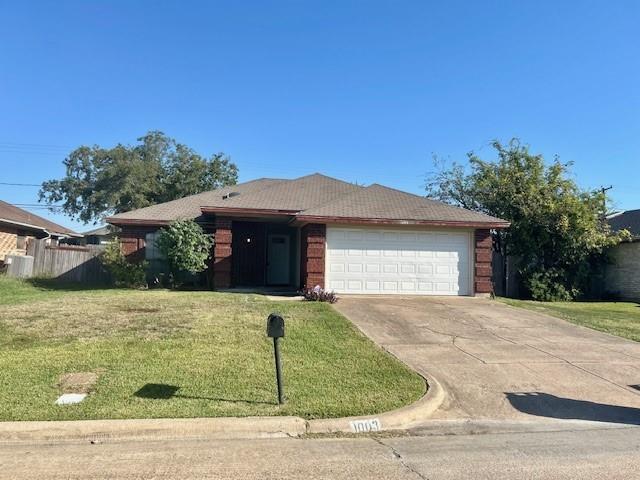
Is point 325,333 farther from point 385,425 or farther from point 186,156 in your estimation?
point 186,156

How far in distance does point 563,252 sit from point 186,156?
34.2 m

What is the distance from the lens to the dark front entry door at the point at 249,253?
2047 cm

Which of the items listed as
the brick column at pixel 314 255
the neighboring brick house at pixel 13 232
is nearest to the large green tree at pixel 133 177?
the neighboring brick house at pixel 13 232

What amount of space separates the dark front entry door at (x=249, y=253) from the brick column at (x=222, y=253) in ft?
6.21

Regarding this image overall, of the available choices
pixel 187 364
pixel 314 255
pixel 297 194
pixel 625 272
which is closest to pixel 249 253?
pixel 297 194

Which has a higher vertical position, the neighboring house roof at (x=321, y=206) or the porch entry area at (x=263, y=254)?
the neighboring house roof at (x=321, y=206)

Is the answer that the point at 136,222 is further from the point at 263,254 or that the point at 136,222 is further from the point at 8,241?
the point at 8,241

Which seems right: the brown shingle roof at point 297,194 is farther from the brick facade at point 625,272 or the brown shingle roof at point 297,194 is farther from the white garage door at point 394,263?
the brick facade at point 625,272

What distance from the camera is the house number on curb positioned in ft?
19.1

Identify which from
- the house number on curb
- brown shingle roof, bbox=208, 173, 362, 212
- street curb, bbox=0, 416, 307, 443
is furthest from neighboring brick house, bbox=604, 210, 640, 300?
street curb, bbox=0, 416, 307, 443

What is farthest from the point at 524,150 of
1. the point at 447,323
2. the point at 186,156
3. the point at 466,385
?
the point at 186,156

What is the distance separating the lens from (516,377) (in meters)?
8.02

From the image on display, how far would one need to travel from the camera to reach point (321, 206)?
1788 cm

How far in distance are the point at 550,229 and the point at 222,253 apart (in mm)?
12159
